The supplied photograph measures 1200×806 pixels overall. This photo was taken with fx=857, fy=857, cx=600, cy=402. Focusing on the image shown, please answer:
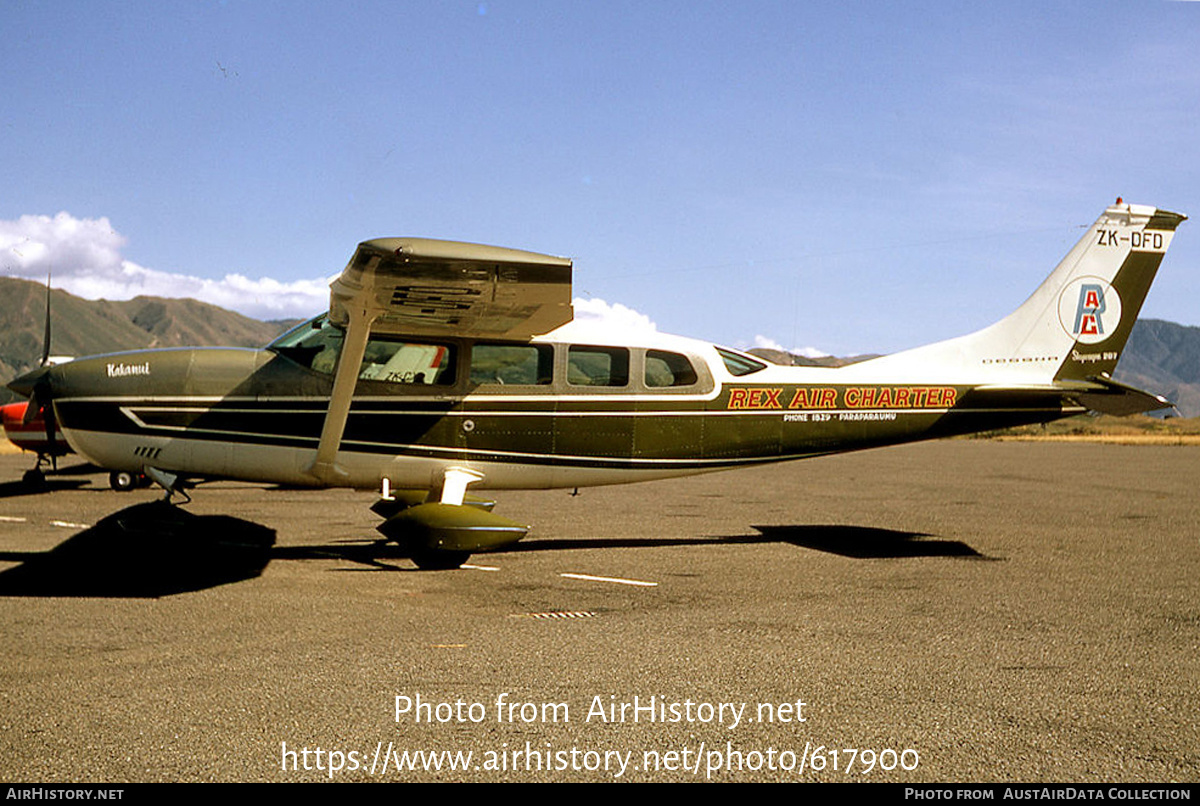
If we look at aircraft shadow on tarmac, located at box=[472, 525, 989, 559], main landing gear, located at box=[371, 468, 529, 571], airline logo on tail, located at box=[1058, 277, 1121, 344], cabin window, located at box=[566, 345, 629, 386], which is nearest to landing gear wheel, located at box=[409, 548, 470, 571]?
main landing gear, located at box=[371, 468, 529, 571]

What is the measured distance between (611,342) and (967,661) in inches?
198

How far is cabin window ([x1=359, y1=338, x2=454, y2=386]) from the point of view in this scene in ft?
27.2

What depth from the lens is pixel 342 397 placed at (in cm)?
776

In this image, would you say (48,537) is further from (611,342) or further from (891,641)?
(891,641)

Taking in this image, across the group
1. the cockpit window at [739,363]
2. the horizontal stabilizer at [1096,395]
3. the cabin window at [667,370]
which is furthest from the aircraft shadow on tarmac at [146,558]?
the horizontal stabilizer at [1096,395]

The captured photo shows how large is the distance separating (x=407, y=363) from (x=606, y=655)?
4453 millimetres

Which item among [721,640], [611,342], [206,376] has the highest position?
[611,342]

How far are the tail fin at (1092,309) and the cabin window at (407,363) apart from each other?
5891 mm

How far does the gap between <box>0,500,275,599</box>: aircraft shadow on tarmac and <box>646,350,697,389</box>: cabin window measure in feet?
13.8

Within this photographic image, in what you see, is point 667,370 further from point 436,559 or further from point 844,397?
point 436,559

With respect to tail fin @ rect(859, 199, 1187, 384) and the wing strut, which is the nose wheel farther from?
tail fin @ rect(859, 199, 1187, 384)

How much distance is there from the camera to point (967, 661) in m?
4.71

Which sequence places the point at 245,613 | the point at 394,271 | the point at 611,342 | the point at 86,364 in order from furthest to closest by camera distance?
the point at 611,342 < the point at 86,364 < the point at 394,271 < the point at 245,613
